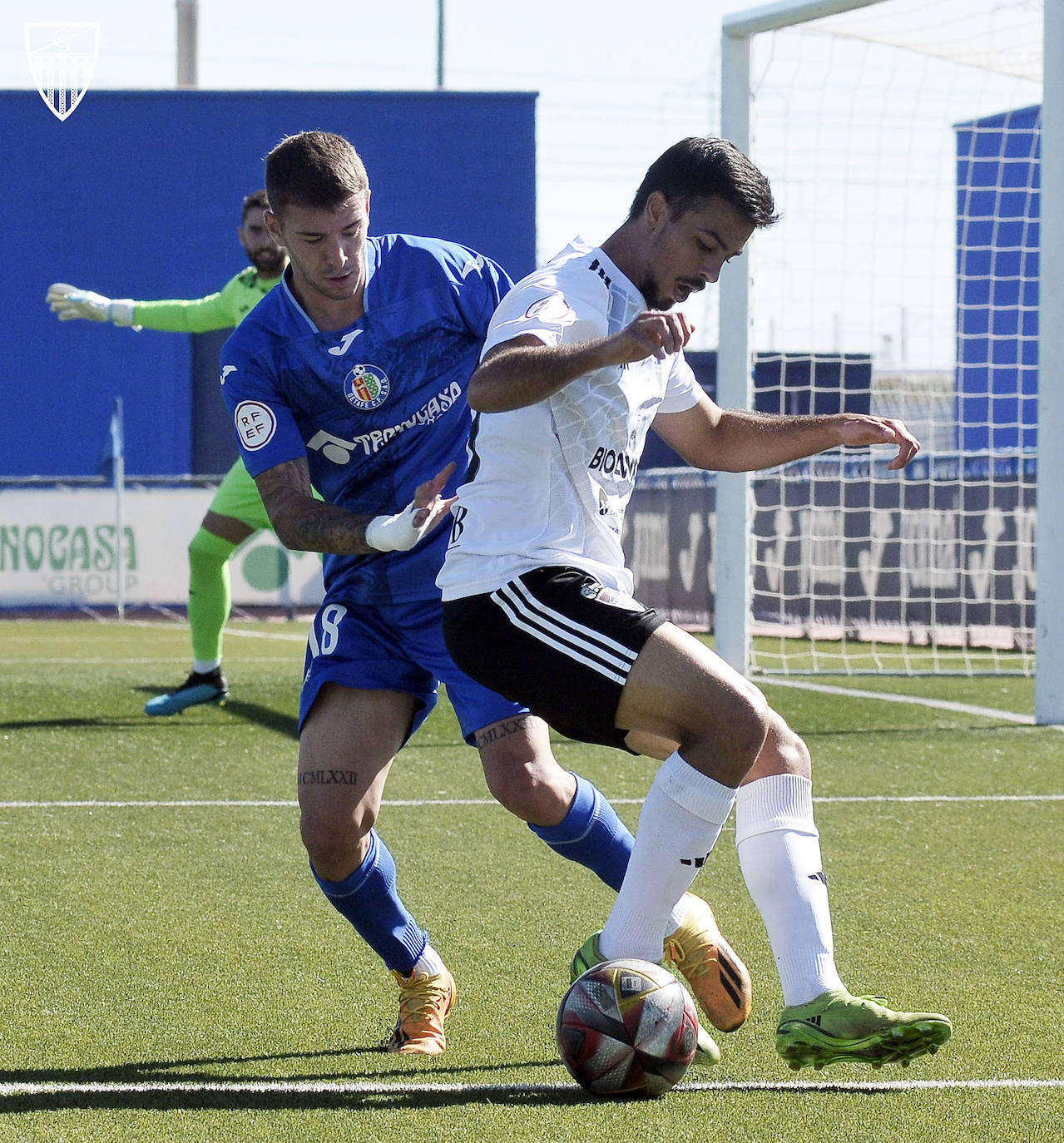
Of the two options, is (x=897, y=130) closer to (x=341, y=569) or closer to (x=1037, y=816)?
(x=1037, y=816)

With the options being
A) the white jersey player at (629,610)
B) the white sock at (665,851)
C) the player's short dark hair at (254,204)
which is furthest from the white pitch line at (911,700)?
the white sock at (665,851)

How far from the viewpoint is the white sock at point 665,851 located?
9.42 feet

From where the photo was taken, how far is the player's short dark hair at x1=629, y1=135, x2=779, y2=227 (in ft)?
9.65

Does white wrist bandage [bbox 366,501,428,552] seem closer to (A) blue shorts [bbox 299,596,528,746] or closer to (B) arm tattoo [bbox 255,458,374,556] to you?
(B) arm tattoo [bbox 255,458,374,556]

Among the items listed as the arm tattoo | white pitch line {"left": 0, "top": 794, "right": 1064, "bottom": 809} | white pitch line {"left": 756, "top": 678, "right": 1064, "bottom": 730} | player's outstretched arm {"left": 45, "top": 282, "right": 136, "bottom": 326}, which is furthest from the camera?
white pitch line {"left": 756, "top": 678, "right": 1064, "bottom": 730}

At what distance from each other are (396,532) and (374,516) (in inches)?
9.8

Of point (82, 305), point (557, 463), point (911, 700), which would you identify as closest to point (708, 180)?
point (557, 463)

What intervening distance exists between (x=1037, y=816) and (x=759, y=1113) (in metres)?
3.38

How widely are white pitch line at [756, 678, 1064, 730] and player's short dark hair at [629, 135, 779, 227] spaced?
5776 mm

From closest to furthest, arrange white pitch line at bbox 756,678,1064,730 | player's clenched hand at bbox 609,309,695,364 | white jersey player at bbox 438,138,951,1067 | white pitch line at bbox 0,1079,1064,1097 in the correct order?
player's clenched hand at bbox 609,309,695,364 < white jersey player at bbox 438,138,951,1067 < white pitch line at bbox 0,1079,1064,1097 < white pitch line at bbox 756,678,1064,730

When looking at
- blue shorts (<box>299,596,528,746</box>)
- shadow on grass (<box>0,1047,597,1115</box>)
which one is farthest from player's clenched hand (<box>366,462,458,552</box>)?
shadow on grass (<box>0,1047,597,1115</box>)

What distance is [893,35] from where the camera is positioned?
9977 mm

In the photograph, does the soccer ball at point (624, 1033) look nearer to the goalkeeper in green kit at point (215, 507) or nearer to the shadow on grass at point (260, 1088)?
the shadow on grass at point (260, 1088)

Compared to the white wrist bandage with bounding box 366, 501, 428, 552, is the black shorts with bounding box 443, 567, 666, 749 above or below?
below
